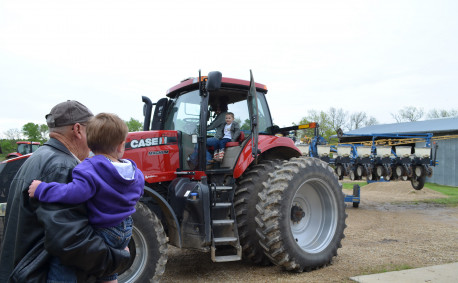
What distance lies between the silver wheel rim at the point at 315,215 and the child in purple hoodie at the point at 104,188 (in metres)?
3.58

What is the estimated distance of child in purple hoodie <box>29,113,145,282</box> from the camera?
65.6 inches

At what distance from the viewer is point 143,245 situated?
13.0 ft

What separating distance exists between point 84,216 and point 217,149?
3470 mm

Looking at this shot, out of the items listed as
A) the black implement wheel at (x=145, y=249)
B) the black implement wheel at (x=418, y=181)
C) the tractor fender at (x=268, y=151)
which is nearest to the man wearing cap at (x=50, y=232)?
the black implement wheel at (x=145, y=249)

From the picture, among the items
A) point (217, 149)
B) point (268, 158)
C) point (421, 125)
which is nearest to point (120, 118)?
point (217, 149)

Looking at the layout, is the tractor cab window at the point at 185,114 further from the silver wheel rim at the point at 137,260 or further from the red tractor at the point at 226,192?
the silver wheel rim at the point at 137,260

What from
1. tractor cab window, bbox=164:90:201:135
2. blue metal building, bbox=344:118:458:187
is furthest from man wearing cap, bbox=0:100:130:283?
blue metal building, bbox=344:118:458:187

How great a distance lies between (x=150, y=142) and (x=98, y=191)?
3.01m

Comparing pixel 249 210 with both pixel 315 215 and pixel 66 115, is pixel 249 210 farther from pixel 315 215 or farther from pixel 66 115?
pixel 66 115

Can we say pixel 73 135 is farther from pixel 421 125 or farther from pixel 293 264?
pixel 421 125

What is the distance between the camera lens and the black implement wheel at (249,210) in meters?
4.63

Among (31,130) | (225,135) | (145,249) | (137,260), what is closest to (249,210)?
(225,135)

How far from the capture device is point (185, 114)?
5.20 meters

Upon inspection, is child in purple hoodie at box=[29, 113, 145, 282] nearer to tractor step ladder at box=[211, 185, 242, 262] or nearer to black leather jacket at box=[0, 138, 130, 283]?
black leather jacket at box=[0, 138, 130, 283]
